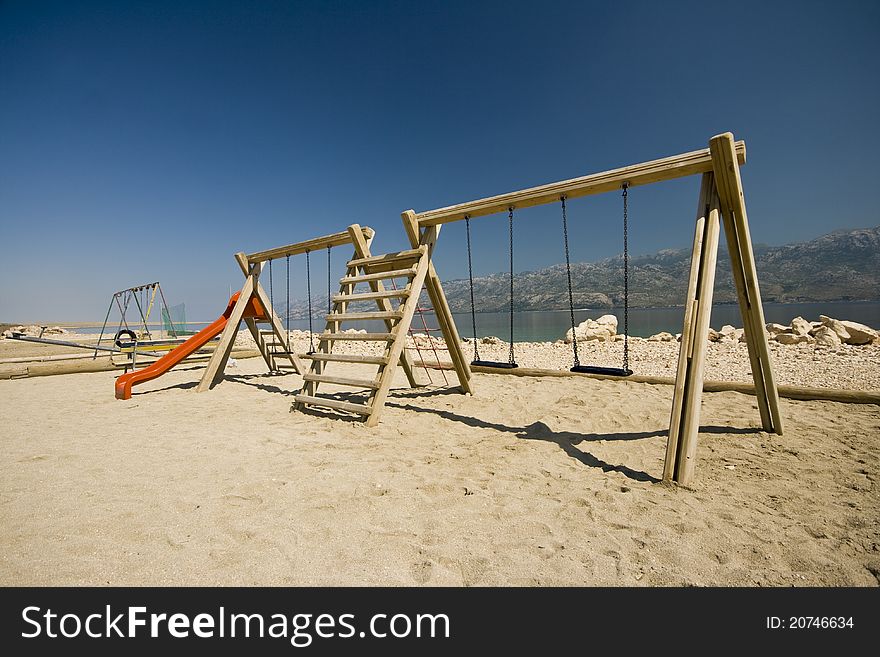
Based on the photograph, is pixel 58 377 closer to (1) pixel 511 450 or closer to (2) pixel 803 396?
(1) pixel 511 450

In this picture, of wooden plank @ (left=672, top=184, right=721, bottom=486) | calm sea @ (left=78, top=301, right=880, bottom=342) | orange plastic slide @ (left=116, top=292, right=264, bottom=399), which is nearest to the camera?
wooden plank @ (left=672, top=184, right=721, bottom=486)

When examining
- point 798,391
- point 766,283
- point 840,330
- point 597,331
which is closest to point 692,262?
point 798,391

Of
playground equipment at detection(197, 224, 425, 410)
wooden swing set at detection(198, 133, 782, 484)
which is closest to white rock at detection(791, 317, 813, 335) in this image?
wooden swing set at detection(198, 133, 782, 484)

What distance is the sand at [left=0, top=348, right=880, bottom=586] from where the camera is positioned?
1.80 meters

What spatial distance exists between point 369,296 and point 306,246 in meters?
1.89

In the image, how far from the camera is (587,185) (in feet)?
12.7

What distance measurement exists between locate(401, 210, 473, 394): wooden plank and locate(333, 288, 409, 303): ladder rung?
46 cm

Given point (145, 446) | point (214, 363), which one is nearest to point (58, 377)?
point (214, 363)

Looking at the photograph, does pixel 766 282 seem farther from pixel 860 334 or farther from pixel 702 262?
pixel 702 262

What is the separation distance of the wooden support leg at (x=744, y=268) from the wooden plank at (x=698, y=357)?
17 centimetres

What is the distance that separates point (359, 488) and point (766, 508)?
2.46 metres

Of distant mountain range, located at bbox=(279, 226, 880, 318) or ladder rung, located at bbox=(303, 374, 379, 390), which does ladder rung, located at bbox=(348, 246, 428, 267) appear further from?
distant mountain range, located at bbox=(279, 226, 880, 318)

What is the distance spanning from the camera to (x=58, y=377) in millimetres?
8016

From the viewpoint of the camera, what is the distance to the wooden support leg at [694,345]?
9.06 ft
